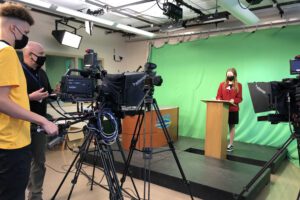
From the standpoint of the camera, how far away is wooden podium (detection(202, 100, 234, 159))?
11.9ft

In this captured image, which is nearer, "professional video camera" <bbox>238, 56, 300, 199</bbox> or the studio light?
"professional video camera" <bbox>238, 56, 300, 199</bbox>

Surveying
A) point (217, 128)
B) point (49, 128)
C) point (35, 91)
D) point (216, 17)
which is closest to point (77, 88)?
point (35, 91)

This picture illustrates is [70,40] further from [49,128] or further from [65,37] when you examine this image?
[49,128]

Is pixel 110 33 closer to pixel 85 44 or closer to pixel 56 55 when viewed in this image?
pixel 85 44

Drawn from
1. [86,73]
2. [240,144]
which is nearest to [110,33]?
[240,144]

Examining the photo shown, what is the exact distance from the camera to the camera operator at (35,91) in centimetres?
210

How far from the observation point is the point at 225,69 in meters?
5.04

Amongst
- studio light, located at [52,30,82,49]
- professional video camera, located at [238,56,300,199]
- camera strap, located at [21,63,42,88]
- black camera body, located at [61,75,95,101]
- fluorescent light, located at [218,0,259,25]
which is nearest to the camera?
black camera body, located at [61,75,95,101]

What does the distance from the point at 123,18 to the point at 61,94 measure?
4016 millimetres

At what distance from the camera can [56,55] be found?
518 centimetres

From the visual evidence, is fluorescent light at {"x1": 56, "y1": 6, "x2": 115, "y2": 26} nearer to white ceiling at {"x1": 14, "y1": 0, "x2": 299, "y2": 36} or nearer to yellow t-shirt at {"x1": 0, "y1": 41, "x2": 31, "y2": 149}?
white ceiling at {"x1": 14, "y1": 0, "x2": 299, "y2": 36}

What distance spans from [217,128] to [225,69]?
1.89 meters

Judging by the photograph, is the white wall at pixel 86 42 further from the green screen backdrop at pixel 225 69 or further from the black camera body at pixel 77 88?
the black camera body at pixel 77 88

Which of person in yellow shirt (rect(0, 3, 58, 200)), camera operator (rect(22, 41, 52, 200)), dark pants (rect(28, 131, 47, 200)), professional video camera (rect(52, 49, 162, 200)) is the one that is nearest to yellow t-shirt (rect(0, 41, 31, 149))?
person in yellow shirt (rect(0, 3, 58, 200))
